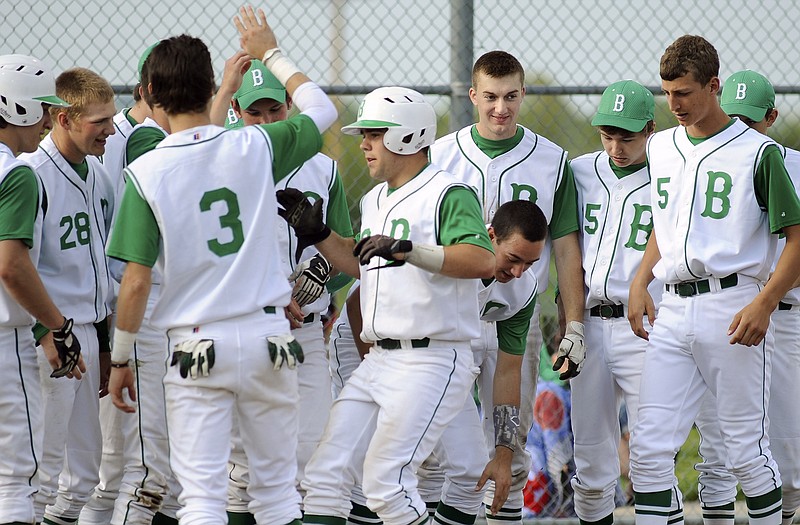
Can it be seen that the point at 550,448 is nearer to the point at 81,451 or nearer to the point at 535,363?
the point at 535,363

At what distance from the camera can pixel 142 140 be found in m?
4.57

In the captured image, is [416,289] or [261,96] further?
[261,96]

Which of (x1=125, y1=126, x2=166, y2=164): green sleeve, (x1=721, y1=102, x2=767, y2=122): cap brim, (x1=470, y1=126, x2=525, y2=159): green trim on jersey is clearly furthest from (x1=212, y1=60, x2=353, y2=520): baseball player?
(x1=721, y1=102, x2=767, y2=122): cap brim

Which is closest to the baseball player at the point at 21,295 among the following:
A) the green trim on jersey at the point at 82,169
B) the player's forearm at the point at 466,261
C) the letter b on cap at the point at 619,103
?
the green trim on jersey at the point at 82,169

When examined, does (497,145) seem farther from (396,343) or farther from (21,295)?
(21,295)

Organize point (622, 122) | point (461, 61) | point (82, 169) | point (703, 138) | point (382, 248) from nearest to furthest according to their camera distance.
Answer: point (382, 248), point (82, 169), point (703, 138), point (622, 122), point (461, 61)

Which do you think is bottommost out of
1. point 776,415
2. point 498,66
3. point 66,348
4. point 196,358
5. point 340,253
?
point 776,415

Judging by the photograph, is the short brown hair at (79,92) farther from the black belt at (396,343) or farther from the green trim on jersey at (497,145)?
the green trim on jersey at (497,145)

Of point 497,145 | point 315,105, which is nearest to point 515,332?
point 497,145

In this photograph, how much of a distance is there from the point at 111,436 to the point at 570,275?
2.15m

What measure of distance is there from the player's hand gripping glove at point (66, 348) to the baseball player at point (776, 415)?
2865 millimetres

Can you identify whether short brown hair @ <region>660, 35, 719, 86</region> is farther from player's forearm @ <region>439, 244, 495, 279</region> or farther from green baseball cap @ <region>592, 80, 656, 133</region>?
player's forearm @ <region>439, 244, 495, 279</region>

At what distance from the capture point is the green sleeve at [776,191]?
4.39 meters

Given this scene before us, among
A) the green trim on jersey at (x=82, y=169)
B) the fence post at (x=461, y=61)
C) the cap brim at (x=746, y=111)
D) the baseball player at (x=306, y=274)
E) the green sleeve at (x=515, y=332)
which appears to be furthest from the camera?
the fence post at (x=461, y=61)
